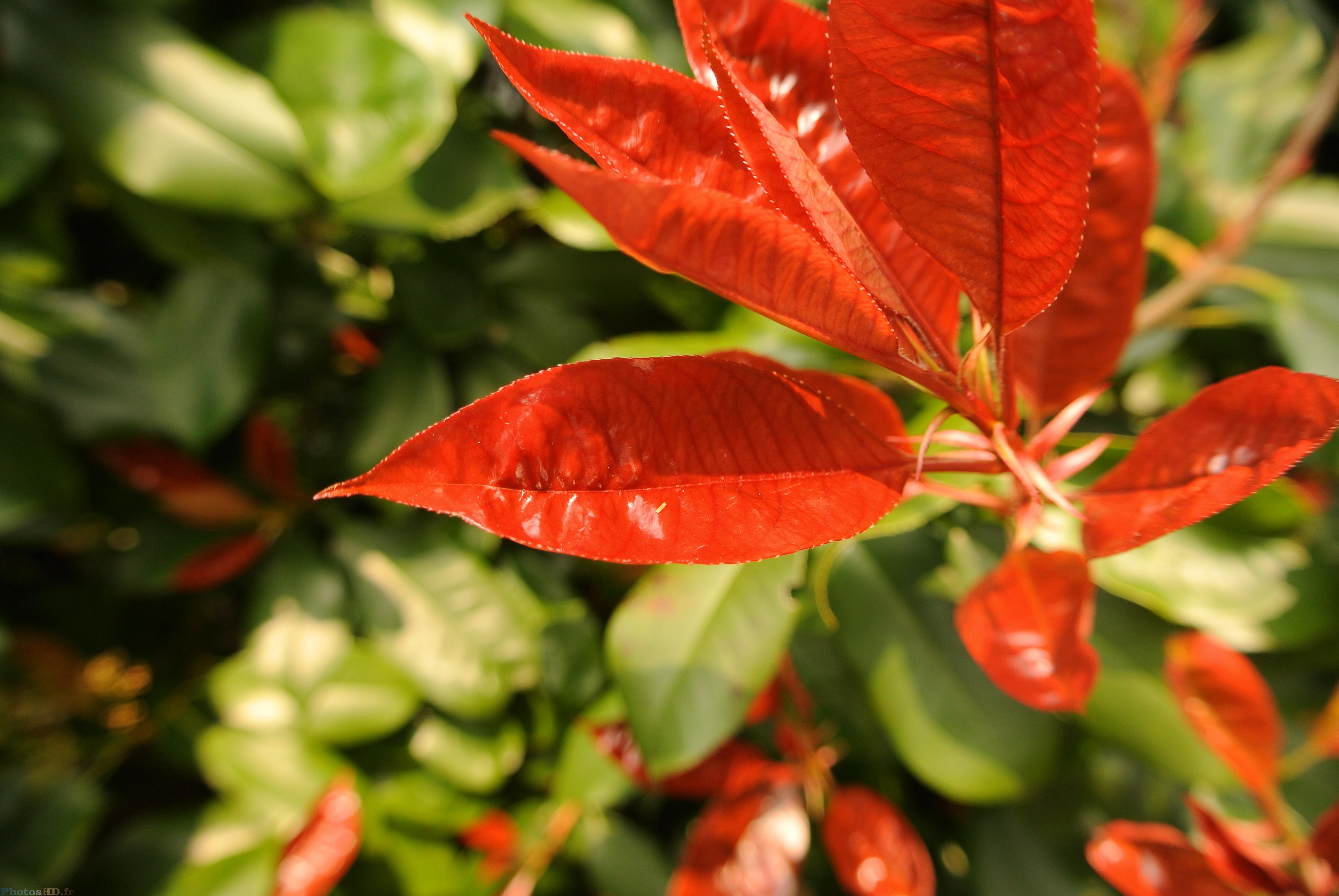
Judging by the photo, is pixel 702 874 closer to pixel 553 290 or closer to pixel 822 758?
pixel 822 758

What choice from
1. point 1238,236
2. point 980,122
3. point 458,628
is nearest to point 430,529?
point 458,628

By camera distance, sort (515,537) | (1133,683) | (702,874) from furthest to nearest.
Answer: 1. (702,874)
2. (1133,683)
3. (515,537)

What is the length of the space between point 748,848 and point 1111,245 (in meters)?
0.61

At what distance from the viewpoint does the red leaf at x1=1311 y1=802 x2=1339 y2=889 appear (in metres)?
0.42

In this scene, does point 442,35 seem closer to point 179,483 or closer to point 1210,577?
point 179,483

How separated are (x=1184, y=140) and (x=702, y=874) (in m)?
1.10

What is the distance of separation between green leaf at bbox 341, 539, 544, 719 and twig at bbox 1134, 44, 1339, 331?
0.70m

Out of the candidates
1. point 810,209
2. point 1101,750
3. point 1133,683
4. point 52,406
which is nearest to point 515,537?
point 810,209

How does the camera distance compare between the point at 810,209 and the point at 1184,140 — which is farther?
the point at 1184,140

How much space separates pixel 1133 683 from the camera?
521 millimetres

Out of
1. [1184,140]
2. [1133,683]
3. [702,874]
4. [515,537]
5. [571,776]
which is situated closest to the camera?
[515,537]

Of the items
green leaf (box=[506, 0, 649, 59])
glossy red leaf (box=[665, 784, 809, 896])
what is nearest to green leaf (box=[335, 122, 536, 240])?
green leaf (box=[506, 0, 649, 59])

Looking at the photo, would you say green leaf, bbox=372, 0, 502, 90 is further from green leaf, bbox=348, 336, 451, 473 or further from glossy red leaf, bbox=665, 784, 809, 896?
glossy red leaf, bbox=665, 784, 809, 896

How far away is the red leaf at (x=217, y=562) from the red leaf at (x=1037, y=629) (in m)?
0.87
